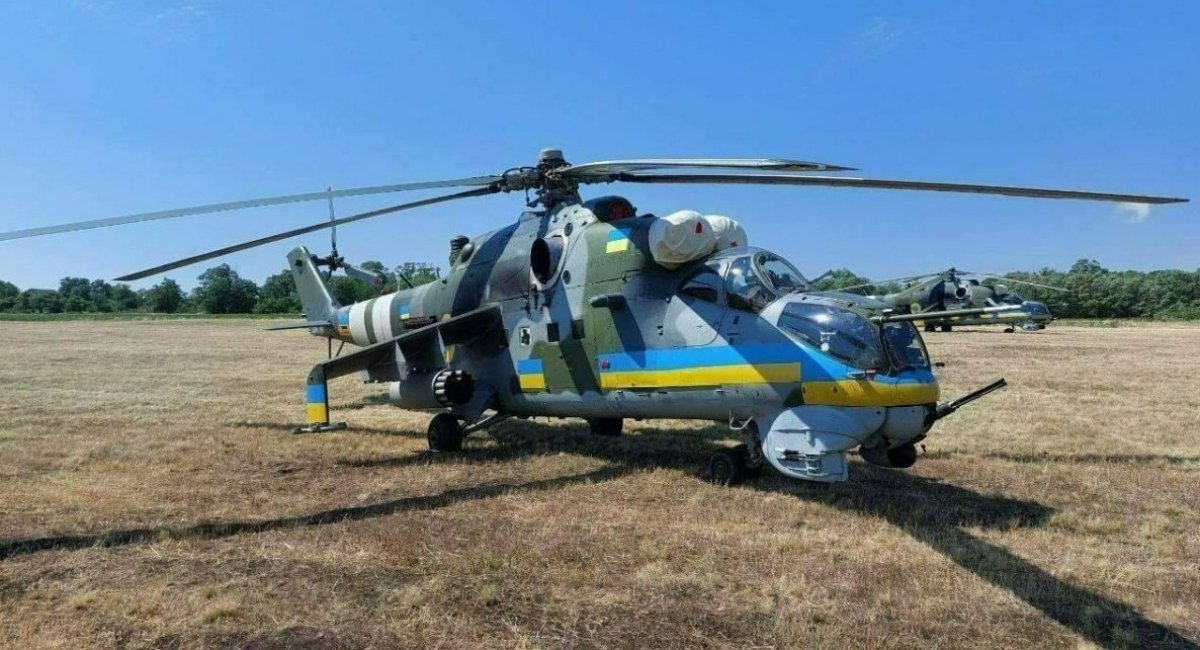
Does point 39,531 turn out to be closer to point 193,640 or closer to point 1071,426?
point 193,640

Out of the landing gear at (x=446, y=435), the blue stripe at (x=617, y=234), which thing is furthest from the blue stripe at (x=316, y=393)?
the blue stripe at (x=617, y=234)

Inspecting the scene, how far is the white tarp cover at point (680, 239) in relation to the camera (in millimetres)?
8844

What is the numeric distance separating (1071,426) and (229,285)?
101543 millimetres

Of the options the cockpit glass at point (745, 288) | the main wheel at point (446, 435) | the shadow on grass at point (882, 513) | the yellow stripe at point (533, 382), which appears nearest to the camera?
the shadow on grass at point (882, 513)

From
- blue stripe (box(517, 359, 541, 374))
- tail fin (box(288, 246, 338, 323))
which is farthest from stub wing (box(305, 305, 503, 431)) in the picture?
tail fin (box(288, 246, 338, 323))

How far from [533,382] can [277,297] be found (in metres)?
92.6

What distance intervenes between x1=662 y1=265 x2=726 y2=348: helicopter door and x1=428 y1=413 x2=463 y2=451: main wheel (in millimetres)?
3969

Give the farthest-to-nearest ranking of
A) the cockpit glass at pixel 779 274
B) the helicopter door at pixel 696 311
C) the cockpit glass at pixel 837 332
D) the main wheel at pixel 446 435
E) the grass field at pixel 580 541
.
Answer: the main wheel at pixel 446 435, the helicopter door at pixel 696 311, the cockpit glass at pixel 779 274, the cockpit glass at pixel 837 332, the grass field at pixel 580 541

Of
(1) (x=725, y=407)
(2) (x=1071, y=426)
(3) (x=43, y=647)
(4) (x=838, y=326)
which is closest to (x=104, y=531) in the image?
(3) (x=43, y=647)

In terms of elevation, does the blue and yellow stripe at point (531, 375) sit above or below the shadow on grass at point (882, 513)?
above

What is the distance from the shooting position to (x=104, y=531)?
6645 mm

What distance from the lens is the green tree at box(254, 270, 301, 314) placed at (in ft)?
295

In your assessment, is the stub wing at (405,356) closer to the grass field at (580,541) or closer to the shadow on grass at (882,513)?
the grass field at (580,541)

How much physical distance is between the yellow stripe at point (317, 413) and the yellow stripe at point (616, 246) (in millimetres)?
4806
